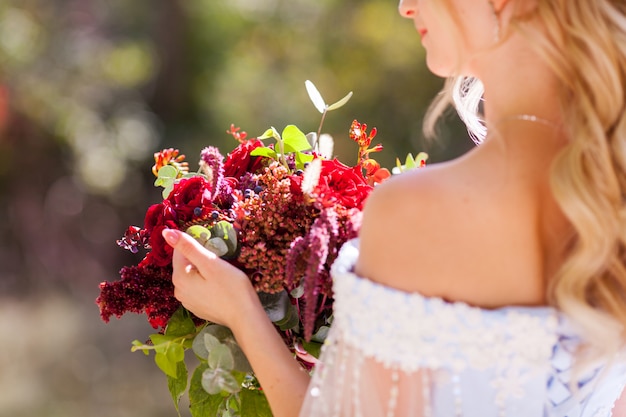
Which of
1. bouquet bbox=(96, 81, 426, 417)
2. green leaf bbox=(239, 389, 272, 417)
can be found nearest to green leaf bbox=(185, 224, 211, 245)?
bouquet bbox=(96, 81, 426, 417)

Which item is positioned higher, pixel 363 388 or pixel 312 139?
pixel 312 139

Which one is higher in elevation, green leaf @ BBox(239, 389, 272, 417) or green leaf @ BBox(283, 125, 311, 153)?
green leaf @ BBox(283, 125, 311, 153)

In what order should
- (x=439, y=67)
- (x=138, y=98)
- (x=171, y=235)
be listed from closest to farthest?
(x=439, y=67) < (x=171, y=235) < (x=138, y=98)

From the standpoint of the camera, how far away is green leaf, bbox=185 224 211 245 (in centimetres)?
147

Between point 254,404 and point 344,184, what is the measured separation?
46 cm

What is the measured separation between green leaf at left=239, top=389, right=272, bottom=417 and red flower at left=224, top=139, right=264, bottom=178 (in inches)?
16.9

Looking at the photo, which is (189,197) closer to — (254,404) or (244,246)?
(244,246)

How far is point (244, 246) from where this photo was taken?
1.48 m

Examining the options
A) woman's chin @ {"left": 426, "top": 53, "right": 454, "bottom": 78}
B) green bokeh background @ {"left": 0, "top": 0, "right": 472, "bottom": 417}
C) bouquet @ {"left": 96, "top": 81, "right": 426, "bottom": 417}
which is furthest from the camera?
green bokeh background @ {"left": 0, "top": 0, "right": 472, "bottom": 417}

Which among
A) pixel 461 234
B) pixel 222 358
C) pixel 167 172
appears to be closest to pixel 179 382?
pixel 222 358

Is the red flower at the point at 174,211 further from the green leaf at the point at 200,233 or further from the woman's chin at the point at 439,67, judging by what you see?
the woman's chin at the point at 439,67

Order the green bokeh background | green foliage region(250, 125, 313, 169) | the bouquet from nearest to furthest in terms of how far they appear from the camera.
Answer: the bouquet
green foliage region(250, 125, 313, 169)
the green bokeh background

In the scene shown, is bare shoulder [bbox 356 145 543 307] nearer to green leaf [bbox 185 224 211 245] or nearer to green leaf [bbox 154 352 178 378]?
green leaf [bbox 185 224 211 245]

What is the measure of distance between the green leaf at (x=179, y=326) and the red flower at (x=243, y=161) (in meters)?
0.29
